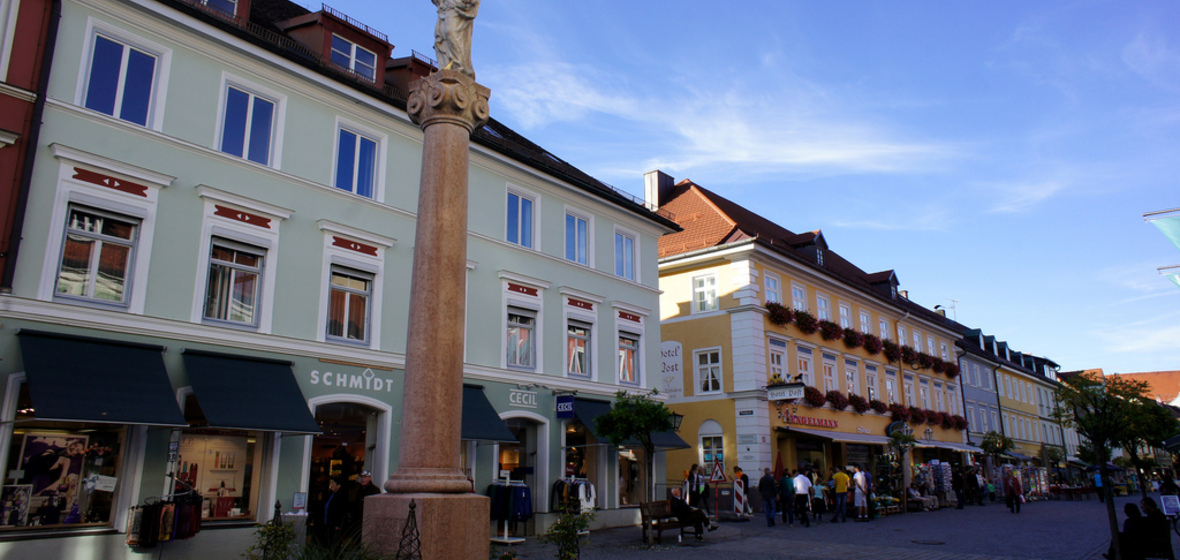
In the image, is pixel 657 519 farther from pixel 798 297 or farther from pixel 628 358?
pixel 798 297

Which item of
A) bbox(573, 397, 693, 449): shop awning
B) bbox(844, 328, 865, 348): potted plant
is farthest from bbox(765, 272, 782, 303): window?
bbox(573, 397, 693, 449): shop awning

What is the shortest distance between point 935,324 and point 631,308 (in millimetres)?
27893

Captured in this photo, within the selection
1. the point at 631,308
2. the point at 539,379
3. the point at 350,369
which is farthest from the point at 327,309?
the point at 631,308

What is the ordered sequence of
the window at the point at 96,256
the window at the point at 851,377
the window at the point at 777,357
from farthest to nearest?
the window at the point at 851,377
the window at the point at 777,357
the window at the point at 96,256

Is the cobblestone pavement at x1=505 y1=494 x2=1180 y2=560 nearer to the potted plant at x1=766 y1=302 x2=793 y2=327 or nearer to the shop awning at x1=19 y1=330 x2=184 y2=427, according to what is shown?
the shop awning at x1=19 y1=330 x2=184 y2=427

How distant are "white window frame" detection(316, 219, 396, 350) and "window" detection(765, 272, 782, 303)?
17136mm

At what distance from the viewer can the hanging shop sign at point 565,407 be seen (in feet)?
64.9

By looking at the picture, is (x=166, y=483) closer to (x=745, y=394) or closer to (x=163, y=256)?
(x=163, y=256)

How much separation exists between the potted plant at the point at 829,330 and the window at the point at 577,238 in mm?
13884

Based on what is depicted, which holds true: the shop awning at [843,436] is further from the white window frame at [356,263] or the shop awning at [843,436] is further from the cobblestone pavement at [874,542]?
the white window frame at [356,263]

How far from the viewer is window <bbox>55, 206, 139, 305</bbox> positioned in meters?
12.7

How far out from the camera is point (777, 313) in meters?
29.8

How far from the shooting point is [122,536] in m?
12.4

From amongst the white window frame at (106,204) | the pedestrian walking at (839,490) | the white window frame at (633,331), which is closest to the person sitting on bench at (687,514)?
the white window frame at (633,331)
